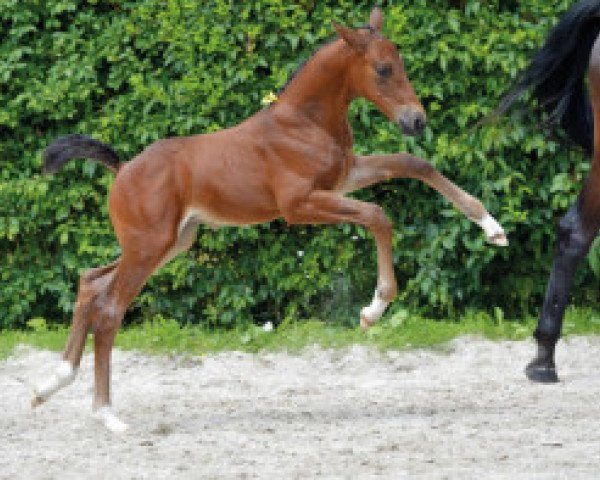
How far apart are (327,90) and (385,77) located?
317mm

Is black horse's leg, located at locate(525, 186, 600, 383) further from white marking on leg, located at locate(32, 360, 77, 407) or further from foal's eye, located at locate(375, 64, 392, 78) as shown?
white marking on leg, located at locate(32, 360, 77, 407)

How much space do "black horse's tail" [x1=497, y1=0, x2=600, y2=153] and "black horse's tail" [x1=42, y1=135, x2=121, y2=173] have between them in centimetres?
199

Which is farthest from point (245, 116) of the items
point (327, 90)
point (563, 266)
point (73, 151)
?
point (563, 266)

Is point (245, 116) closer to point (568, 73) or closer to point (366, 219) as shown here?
point (568, 73)

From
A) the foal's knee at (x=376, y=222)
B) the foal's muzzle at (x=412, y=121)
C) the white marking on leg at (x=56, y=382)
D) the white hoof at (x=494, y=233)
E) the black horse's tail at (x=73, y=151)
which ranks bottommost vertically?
the white marking on leg at (x=56, y=382)

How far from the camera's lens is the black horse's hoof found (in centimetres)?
660

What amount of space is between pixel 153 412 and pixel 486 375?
1861mm

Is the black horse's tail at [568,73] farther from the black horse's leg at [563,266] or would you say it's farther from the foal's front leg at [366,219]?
the foal's front leg at [366,219]

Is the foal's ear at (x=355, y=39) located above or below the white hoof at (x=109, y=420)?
above

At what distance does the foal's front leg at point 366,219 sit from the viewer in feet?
18.0

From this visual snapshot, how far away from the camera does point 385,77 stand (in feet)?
18.3

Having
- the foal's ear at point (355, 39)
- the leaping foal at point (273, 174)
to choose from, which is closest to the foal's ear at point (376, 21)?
the leaping foal at point (273, 174)

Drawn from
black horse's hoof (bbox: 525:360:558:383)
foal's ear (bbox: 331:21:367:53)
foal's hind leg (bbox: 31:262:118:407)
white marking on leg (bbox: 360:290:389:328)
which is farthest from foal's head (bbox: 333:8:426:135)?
black horse's hoof (bbox: 525:360:558:383)

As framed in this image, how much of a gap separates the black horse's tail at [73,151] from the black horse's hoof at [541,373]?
2.29m
